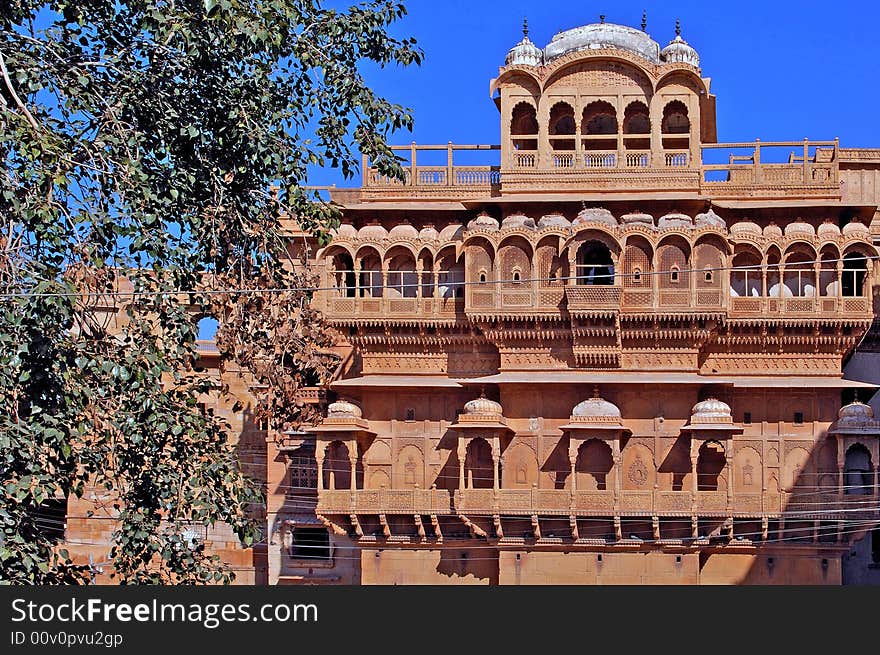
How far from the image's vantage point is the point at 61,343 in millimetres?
10117

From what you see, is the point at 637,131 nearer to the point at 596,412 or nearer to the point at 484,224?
the point at 484,224

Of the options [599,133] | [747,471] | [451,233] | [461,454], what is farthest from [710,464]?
[599,133]

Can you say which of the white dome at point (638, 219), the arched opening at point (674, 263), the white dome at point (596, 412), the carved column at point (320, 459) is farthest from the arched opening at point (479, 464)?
the white dome at point (638, 219)

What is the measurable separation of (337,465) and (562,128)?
7.27 metres

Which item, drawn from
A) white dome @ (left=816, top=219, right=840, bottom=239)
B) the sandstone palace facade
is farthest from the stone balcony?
white dome @ (left=816, top=219, right=840, bottom=239)

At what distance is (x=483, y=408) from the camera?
2409 cm

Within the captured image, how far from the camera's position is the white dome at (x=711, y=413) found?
23.7 meters

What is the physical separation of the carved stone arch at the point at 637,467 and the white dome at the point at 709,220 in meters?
3.73

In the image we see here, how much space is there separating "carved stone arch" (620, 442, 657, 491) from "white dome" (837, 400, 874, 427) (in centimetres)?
306

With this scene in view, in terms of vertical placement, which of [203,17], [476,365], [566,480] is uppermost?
[203,17]

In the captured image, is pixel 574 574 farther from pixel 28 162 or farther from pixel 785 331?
pixel 28 162

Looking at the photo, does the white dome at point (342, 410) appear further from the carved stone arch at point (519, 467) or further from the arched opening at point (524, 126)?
the arched opening at point (524, 126)

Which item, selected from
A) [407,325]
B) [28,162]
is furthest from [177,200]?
[407,325]

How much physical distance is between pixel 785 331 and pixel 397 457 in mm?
6723
